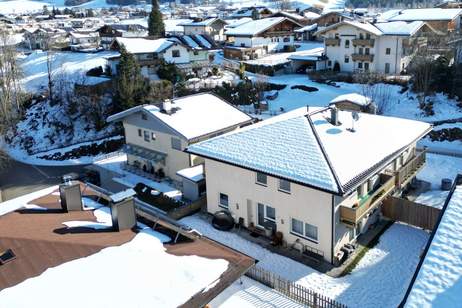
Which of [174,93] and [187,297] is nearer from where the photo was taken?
[187,297]

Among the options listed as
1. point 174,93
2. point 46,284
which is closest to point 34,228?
point 46,284

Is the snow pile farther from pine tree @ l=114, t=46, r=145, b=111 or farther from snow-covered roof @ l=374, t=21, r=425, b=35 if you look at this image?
snow-covered roof @ l=374, t=21, r=425, b=35

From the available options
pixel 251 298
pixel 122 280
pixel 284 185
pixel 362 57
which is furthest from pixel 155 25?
pixel 122 280

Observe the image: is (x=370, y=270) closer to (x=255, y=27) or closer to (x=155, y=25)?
(x=255, y=27)

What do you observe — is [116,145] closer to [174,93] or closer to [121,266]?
[174,93]

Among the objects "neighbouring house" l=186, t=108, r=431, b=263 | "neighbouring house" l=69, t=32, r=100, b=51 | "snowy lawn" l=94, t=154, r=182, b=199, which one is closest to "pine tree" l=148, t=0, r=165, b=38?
"neighbouring house" l=69, t=32, r=100, b=51

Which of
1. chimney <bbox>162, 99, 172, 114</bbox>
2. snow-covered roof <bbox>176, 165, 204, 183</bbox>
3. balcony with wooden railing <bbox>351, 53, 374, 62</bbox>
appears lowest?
snow-covered roof <bbox>176, 165, 204, 183</bbox>
